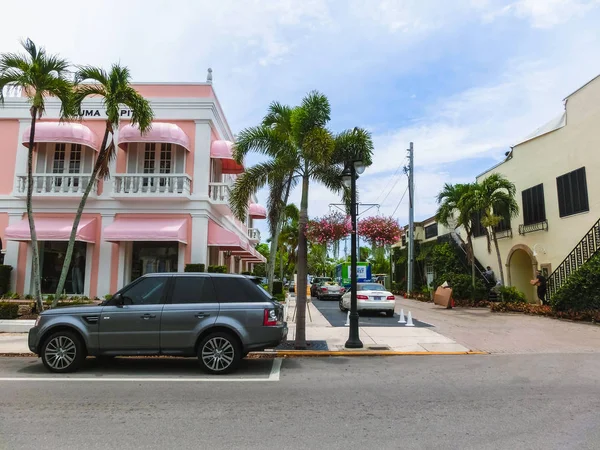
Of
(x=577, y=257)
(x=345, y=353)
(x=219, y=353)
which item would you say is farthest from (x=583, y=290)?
(x=219, y=353)

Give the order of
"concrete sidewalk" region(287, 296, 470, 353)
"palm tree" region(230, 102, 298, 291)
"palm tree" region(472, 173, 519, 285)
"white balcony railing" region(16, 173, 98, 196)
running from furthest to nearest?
"palm tree" region(472, 173, 519, 285), "white balcony railing" region(16, 173, 98, 196), "palm tree" region(230, 102, 298, 291), "concrete sidewalk" region(287, 296, 470, 353)

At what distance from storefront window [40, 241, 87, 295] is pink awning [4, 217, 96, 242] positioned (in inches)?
39.1

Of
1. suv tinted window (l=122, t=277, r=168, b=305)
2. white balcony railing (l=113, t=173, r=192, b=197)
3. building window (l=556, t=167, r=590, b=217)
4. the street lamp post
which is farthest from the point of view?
building window (l=556, t=167, r=590, b=217)

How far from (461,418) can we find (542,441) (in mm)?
969

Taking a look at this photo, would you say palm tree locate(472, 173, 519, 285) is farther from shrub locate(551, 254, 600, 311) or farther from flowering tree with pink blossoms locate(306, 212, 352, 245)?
flowering tree with pink blossoms locate(306, 212, 352, 245)

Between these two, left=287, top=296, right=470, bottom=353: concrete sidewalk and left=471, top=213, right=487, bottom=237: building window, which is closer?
left=287, top=296, right=470, bottom=353: concrete sidewalk

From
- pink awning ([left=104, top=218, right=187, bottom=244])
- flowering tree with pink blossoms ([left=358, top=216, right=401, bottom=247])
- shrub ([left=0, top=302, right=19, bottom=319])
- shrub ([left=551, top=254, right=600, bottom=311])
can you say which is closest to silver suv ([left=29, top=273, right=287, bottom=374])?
flowering tree with pink blossoms ([left=358, top=216, right=401, bottom=247])

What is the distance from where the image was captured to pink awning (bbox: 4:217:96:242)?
16469 mm

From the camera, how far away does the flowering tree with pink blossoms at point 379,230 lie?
11.3 m

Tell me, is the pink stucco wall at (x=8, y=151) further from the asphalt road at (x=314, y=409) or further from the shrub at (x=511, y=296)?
the shrub at (x=511, y=296)

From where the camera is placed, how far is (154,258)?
18047 millimetres

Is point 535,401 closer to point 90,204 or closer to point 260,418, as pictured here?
point 260,418

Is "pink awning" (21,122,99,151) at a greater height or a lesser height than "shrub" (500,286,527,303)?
greater

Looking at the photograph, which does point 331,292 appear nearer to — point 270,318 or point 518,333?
point 518,333
